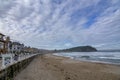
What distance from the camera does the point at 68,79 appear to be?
36.5 feet

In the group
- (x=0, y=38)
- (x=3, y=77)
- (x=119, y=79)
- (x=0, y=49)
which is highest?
Answer: (x=0, y=38)

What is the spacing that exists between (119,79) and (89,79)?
2.89 metres

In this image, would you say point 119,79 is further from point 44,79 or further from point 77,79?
point 44,79

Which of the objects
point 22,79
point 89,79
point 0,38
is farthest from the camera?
point 0,38

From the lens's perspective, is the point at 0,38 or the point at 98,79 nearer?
the point at 98,79

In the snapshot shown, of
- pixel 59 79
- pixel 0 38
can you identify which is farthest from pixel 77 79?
pixel 0 38

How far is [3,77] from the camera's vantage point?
28.1 ft

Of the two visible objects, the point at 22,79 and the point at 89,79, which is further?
the point at 89,79

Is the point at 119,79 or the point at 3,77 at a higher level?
Result: the point at 3,77

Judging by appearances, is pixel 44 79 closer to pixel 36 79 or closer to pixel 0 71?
pixel 36 79

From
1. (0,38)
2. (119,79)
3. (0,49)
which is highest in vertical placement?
(0,38)

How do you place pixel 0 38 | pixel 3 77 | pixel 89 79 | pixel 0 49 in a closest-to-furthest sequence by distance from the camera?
1. pixel 3 77
2. pixel 89 79
3. pixel 0 49
4. pixel 0 38

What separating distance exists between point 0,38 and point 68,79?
78.5 feet

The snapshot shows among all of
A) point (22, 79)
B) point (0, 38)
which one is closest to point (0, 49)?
point (0, 38)
